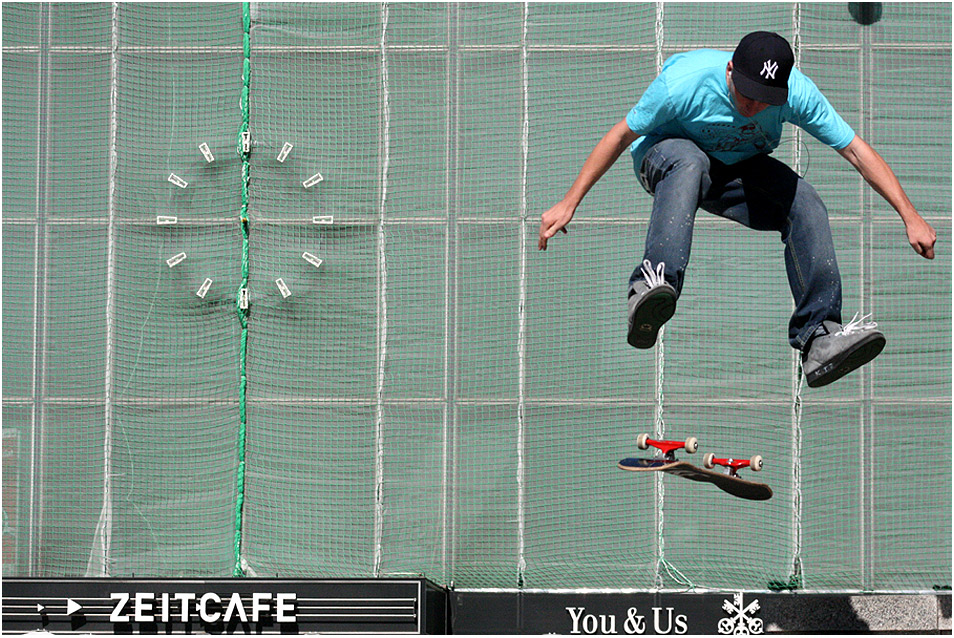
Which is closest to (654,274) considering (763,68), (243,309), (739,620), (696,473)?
(763,68)

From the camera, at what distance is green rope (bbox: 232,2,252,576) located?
A: 12.1 metres

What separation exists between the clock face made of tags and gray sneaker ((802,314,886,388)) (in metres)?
6.03

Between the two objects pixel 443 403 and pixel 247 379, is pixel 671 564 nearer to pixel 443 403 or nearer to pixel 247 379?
pixel 443 403

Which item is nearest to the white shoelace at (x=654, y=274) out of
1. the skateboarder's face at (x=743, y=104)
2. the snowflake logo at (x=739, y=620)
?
the skateboarder's face at (x=743, y=104)

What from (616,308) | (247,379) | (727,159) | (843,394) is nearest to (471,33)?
(616,308)

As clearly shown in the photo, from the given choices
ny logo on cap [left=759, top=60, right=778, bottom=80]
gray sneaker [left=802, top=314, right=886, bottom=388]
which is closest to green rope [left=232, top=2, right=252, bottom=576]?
gray sneaker [left=802, top=314, right=886, bottom=388]

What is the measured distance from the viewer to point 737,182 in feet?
24.5

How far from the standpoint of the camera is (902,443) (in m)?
12.0

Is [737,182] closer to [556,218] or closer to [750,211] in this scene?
[750,211]

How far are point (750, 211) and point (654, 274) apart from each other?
2.87 ft

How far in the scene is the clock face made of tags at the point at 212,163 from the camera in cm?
1229

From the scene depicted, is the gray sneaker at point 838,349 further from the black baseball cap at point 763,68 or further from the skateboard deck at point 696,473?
the black baseball cap at point 763,68

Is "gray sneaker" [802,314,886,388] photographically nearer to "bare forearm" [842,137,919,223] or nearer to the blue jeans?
the blue jeans

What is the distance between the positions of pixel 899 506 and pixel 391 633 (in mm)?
4662
